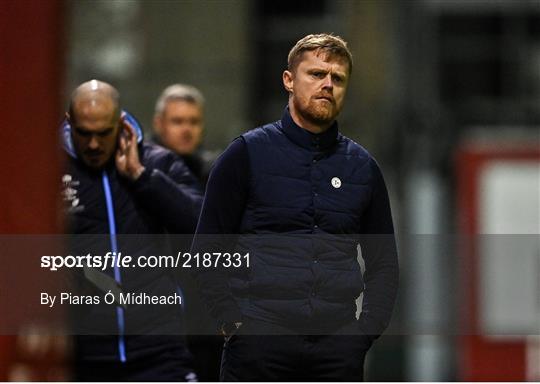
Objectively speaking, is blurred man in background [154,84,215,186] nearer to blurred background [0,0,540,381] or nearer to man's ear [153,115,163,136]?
man's ear [153,115,163,136]

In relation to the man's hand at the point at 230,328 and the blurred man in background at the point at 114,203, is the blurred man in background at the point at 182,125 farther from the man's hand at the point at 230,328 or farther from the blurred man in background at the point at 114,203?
the man's hand at the point at 230,328

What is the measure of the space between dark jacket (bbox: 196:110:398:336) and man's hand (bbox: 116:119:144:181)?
0.40m

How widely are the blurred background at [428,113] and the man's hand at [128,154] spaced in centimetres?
742

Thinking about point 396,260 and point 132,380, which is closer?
point 396,260

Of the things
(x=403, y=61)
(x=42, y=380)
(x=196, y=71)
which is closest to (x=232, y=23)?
(x=196, y=71)

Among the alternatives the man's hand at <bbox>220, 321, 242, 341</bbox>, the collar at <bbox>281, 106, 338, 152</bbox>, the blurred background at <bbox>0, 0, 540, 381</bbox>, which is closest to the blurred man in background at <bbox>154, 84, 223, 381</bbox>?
the man's hand at <bbox>220, 321, 242, 341</bbox>

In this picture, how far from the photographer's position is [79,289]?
160 inches

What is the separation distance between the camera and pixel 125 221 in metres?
4.06

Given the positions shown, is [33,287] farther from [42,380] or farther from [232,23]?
[232,23]

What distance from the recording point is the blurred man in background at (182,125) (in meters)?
4.86

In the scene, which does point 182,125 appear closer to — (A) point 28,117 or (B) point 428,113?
(A) point 28,117

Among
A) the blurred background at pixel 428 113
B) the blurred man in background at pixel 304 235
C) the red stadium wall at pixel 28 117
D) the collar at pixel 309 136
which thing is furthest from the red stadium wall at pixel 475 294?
the collar at pixel 309 136

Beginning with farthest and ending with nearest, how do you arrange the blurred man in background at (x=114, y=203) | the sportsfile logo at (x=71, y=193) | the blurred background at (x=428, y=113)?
the blurred background at (x=428, y=113) → the sportsfile logo at (x=71, y=193) → the blurred man in background at (x=114, y=203)

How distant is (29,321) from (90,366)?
0.23 metres
